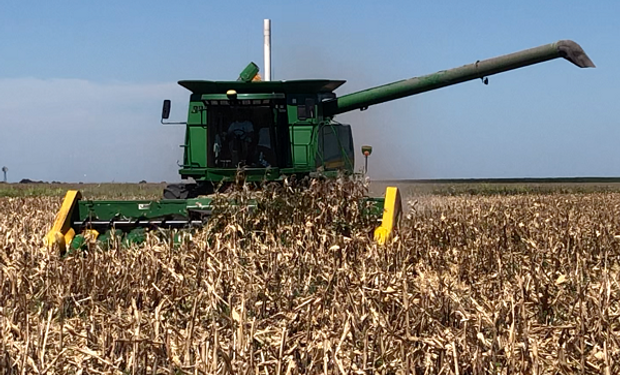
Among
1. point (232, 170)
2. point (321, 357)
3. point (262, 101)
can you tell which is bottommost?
point (321, 357)

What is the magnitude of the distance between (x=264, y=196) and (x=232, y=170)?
2.27 meters

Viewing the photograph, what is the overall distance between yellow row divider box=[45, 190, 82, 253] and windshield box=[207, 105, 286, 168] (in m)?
2.13

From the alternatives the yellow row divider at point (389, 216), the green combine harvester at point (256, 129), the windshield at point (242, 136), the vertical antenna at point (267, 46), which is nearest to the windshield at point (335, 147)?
the green combine harvester at point (256, 129)

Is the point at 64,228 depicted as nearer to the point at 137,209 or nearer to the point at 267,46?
the point at 137,209

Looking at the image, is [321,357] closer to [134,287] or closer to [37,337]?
[37,337]

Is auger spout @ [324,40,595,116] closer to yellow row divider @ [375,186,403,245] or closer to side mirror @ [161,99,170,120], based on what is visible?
side mirror @ [161,99,170,120]

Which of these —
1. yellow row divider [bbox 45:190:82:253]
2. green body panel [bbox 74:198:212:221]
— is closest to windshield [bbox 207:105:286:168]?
green body panel [bbox 74:198:212:221]

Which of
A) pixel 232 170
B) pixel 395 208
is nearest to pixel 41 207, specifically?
pixel 232 170

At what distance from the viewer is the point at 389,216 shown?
27.2 feet

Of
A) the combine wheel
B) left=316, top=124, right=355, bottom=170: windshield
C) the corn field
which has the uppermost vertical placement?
left=316, top=124, right=355, bottom=170: windshield

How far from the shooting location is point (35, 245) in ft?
25.0

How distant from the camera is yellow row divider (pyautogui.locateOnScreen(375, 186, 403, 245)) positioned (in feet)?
26.1

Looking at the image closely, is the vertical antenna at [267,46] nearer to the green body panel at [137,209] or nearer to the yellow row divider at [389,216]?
the green body panel at [137,209]

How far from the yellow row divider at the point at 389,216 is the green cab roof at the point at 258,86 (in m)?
2.36
